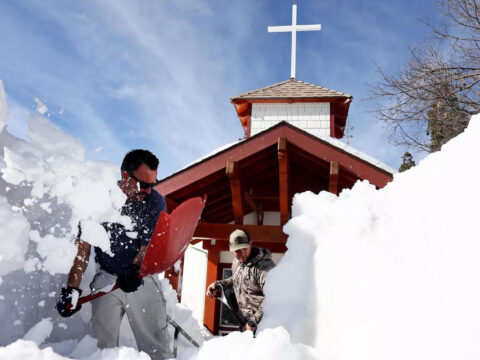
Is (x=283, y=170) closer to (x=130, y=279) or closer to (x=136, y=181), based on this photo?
(x=136, y=181)

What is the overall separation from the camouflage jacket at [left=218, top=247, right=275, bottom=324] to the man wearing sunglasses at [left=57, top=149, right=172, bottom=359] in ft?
4.50

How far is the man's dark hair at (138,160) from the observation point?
214 cm

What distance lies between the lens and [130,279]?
6.48ft

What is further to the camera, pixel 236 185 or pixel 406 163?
pixel 406 163

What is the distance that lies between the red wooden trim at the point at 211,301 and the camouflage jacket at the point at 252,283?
4.51 meters

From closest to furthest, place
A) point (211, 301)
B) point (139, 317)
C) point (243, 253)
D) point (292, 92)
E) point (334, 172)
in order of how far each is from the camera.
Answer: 1. point (139, 317)
2. point (243, 253)
3. point (334, 172)
4. point (211, 301)
5. point (292, 92)

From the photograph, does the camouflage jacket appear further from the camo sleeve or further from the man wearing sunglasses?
the man wearing sunglasses

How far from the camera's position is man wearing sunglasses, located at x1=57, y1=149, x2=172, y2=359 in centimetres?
199

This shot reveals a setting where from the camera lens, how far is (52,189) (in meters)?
1.80

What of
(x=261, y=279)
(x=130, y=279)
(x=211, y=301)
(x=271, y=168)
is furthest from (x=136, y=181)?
(x=211, y=301)

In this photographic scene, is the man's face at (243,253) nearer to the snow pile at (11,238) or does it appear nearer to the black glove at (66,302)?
the black glove at (66,302)

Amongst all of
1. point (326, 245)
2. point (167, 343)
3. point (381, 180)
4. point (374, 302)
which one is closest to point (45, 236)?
point (167, 343)

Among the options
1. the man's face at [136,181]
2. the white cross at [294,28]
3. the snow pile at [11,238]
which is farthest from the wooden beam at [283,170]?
the white cross at [294,28]

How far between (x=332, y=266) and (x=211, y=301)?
273 inches
